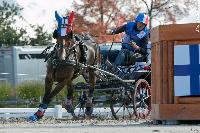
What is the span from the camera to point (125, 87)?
18422 mm

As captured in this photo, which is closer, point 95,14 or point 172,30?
point 172,30

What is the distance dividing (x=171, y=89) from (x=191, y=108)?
0.55 meters

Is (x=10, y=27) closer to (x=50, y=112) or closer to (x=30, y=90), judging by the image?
(x=30, y=90)

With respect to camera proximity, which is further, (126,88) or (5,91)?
(5,91)

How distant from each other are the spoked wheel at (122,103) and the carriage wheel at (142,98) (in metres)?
0.16

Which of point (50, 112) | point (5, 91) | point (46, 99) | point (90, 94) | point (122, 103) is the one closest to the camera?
point (46, 99)

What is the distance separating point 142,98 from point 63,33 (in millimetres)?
2560

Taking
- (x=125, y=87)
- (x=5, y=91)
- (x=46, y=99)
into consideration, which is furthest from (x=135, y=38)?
(x=5, y=91)

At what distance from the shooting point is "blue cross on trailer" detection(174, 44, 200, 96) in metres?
13.8

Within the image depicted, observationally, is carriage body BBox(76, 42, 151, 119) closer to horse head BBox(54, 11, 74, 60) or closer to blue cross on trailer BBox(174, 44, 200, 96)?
horse head BBox(54, 11, 74, 60)

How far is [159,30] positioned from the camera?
46.2 feet

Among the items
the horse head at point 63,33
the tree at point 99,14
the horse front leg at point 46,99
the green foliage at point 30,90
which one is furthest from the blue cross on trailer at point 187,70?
the tree at point 99,14

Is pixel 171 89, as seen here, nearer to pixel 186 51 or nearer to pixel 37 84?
pixel 186 51

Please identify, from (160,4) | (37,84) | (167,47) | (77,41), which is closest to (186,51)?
(167,47)
